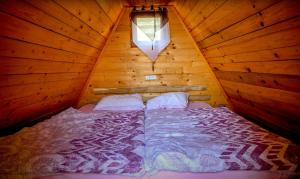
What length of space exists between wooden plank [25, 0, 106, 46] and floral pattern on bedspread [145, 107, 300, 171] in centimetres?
109

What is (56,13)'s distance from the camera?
151 centimetres

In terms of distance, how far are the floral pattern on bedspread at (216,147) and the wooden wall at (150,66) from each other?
3.99 ft

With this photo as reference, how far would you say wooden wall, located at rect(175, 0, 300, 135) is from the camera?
130 centimetres

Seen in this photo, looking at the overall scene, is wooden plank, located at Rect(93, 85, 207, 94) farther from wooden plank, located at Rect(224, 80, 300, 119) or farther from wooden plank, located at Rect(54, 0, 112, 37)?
wooden plank, located at Rect(54, 0, 112, 37)

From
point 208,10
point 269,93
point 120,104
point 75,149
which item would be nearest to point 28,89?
point 75,149

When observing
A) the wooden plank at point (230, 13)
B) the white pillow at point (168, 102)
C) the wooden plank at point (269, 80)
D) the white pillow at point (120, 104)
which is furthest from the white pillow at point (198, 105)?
the wooden plank at point (230, 13)

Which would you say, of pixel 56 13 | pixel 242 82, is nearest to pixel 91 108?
pixel 56 13

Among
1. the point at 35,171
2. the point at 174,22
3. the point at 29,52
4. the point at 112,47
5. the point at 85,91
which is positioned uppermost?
the point at 174,22

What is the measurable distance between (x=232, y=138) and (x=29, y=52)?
1.63 meters

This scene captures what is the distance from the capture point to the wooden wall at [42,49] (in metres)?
1.31

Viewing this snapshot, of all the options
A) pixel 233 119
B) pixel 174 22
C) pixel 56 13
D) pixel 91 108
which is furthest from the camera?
pixel 174 22

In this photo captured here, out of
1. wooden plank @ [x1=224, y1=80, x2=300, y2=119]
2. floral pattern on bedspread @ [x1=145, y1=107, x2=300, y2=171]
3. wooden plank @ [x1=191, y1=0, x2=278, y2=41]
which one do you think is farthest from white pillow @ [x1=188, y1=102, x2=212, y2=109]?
wooden plank @ [x1=191, y1=0, x2=278, y2=41]

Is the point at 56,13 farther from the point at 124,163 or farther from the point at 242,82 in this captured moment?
the point at 242,82

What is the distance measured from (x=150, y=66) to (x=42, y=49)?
5.91 feet
